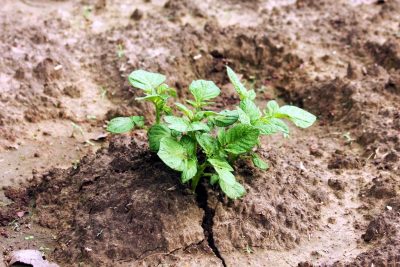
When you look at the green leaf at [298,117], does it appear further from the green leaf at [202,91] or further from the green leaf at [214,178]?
the green leaf at [214,178]

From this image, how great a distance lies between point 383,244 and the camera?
10.3 feet

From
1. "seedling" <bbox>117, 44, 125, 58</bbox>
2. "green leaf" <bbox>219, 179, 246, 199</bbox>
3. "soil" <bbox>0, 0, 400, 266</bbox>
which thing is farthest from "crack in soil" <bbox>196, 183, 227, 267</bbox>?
"seedling" <bbox>117, 44, 125, 58</bbox>

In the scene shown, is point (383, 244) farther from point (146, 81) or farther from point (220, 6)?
point (220, 6)

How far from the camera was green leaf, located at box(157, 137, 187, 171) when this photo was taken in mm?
2982

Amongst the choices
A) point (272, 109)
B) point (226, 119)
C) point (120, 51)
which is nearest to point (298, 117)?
point (272, 109)

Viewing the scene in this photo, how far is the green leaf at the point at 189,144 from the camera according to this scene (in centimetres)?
310

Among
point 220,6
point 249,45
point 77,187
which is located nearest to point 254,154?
point 77,187

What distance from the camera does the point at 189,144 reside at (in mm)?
3119

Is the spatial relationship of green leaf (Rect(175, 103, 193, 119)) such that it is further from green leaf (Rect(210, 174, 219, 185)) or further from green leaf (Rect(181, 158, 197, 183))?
green leaf (Rect(210, 174, 219, 185))

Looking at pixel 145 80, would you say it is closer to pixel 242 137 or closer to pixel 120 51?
pixel 242 137

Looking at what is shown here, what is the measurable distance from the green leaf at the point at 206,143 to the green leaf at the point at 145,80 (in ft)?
1.16

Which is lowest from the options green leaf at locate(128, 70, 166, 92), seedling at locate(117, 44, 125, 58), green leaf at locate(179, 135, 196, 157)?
seedling at locate(117, 44, 125, 58)

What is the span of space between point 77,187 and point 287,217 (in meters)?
1.17

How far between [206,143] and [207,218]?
42cm
